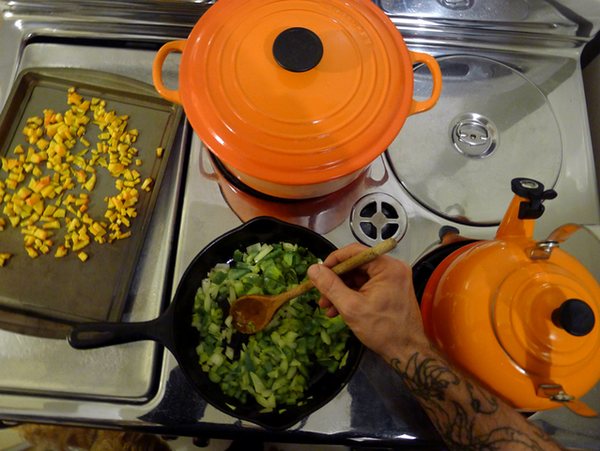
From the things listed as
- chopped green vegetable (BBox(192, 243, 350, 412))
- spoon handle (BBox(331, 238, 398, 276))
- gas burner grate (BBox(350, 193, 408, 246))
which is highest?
spoon handle (BBox(331, 238, 398, 276))

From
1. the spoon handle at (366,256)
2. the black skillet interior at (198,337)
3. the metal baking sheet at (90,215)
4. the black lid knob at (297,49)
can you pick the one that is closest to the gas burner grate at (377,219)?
the black skillet interior at (198,337)

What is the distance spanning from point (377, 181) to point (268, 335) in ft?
1.49

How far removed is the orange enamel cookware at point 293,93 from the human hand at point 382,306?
0.57ft

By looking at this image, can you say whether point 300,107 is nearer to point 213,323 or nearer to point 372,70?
point 372,70

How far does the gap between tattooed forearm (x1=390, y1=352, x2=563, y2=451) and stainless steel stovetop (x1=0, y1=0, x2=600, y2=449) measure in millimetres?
185

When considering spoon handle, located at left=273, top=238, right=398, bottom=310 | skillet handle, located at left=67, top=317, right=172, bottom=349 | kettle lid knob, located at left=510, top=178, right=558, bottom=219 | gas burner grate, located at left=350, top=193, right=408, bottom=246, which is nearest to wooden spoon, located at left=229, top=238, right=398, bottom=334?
spoon handle, located at left=273, top=238, right=398, bottom=310

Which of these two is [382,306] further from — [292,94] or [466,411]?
[292,94]

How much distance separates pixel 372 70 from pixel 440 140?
0.38 metres

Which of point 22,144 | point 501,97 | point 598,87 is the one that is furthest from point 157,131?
point 598,87

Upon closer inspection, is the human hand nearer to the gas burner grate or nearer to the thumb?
the thumb

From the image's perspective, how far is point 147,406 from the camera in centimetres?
76

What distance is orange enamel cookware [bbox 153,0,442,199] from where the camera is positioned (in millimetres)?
585

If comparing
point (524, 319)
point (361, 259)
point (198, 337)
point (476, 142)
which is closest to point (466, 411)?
point (524, 319)

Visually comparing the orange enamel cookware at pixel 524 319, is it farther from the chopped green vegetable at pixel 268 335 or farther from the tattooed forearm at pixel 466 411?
the chopped green vegetable at pixel 268 335
